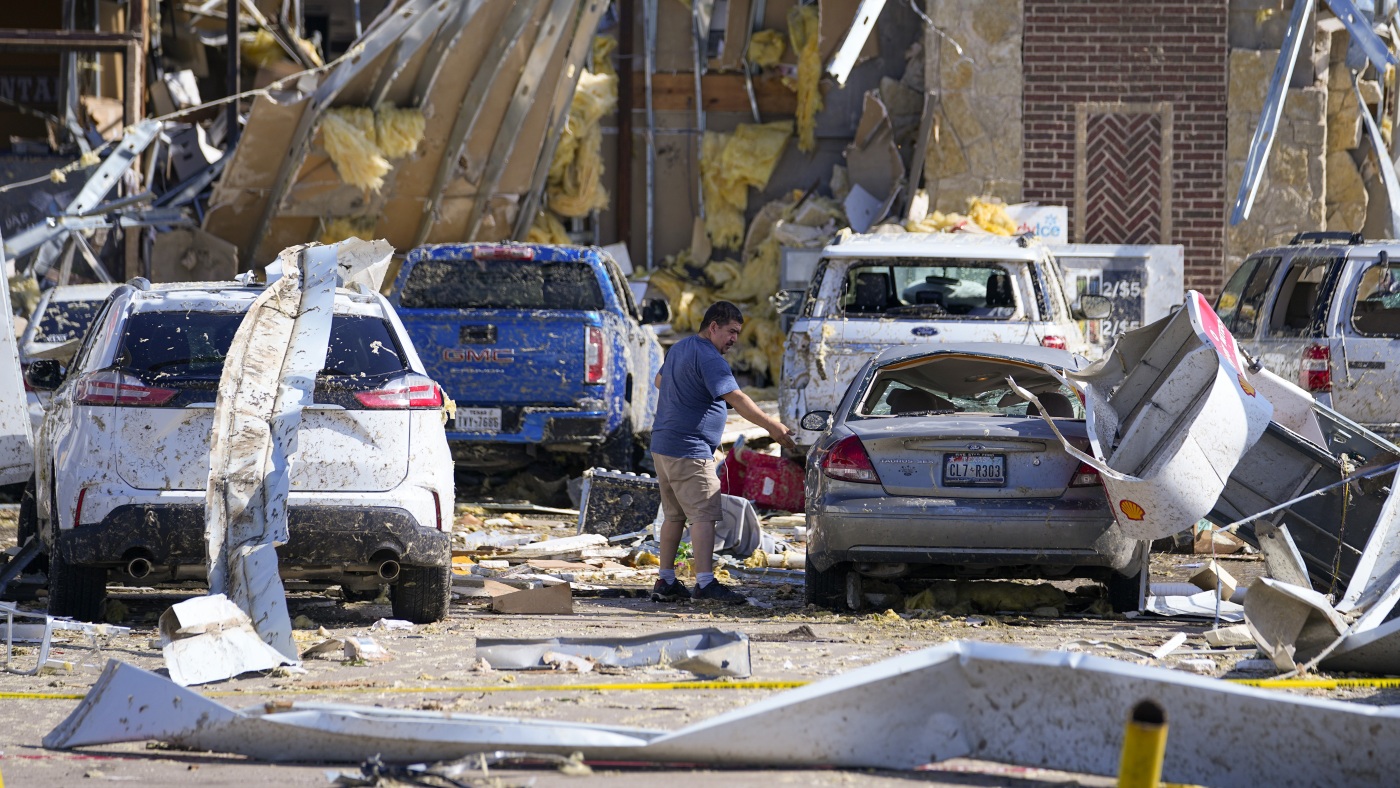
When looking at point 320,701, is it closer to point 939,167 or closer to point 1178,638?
point 1178,638

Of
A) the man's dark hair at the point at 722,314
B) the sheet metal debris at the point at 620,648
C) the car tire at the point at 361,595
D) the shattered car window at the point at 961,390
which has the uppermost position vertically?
the man's dark hair at the point at 722,314

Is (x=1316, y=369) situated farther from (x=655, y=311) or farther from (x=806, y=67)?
(x=806, y=67)

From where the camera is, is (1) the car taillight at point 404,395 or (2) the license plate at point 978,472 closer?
(1) the car taillight at point 404,395

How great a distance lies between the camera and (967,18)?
2012 centimetres

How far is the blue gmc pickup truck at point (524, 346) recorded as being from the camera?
44.9 feet

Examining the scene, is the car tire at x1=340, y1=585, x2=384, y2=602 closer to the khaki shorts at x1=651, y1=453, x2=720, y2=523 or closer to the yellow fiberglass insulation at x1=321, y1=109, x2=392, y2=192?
the khaki shorts at x1=651, y1=453, x2=720, y2=523

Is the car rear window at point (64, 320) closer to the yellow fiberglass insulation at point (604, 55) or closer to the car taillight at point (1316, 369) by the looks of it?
the yellow fiberglass insulation at point (604, 55)

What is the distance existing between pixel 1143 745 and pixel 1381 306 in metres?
10.00

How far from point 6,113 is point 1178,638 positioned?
20.0 meters

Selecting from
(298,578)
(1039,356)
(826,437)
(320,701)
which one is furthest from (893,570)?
(320,701)

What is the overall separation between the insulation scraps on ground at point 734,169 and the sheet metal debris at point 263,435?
44.8 ft

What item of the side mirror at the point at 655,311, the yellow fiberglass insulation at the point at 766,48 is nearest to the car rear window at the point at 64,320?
the side mirror at the point at 655,311

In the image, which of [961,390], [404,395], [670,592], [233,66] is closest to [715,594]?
[670,592]

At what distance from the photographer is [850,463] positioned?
348 inches
